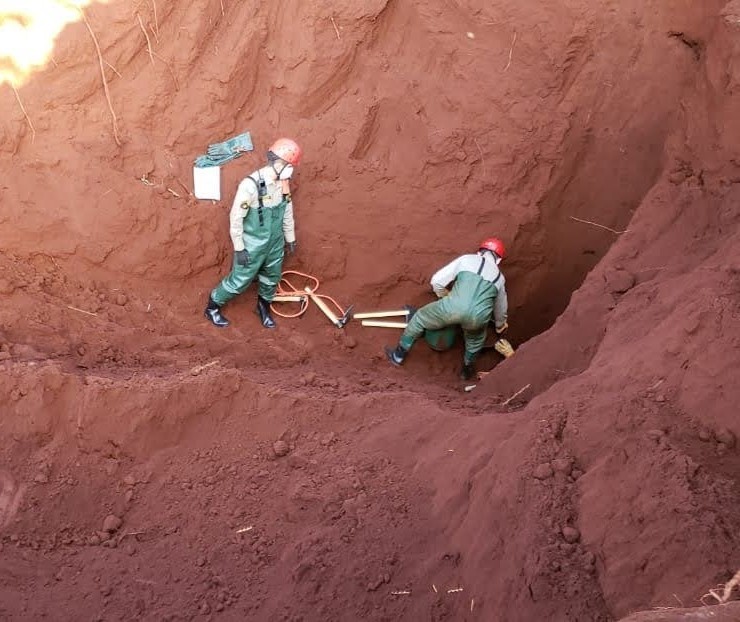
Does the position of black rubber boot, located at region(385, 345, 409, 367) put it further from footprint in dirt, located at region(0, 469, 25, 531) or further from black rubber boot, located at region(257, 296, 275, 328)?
footprint in dirt, located at region(0, 469, 25, 531)

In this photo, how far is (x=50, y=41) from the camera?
6219 mm

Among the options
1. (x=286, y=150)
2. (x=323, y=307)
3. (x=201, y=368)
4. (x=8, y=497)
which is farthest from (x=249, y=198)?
(x=8, y=497)

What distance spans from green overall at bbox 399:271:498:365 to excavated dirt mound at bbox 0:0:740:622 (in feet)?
1.58

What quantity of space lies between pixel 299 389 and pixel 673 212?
3346 millimetres

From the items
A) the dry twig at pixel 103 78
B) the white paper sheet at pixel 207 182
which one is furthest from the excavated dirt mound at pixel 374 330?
the white paper sheet at pixel 207 182

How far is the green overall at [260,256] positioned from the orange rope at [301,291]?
33 centimetres

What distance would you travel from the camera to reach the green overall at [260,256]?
6.49 meters

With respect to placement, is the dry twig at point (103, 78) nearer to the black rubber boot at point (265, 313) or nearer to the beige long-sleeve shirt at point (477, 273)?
the black rubber boot at point (265, 313)

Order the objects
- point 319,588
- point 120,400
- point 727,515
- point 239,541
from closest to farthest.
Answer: point 727,515 → point 319,588 → point 239,541 → point 120,400

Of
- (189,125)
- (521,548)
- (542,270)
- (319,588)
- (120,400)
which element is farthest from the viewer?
(542,270)

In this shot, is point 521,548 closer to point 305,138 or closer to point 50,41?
point 305,138

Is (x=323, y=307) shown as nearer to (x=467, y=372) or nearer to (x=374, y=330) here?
(x=374, y=330)

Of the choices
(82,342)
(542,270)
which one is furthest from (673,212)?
(82,342)

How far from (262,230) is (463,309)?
190 cm
